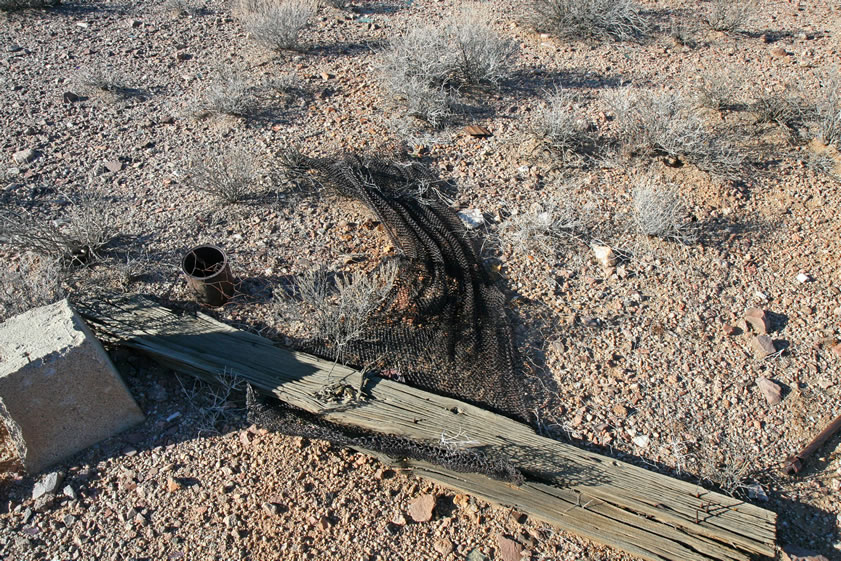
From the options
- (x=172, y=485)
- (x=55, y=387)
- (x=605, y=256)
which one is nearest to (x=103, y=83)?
(x=55, y=387)

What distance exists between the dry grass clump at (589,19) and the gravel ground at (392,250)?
14 cm

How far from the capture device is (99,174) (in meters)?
4.27

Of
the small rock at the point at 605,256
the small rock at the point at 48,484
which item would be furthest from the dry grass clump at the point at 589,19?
the small rock at the point at 48,484

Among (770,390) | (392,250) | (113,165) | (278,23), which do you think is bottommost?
(770,390)

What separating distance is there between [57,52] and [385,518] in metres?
4.82

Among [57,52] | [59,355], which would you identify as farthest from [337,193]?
[57,52]

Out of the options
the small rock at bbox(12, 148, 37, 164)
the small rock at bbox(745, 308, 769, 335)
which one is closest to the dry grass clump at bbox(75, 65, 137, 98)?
the small rock at bbox(12, 148, 37, 164)

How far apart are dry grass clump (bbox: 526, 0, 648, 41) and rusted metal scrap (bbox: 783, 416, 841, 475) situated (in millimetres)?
3880

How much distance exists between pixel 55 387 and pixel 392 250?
6.27 ft

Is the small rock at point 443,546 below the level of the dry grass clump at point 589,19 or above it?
below

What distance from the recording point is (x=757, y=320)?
3.67m

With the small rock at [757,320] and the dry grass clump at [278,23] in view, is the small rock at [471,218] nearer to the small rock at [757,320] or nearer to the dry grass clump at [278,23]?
the small rock at [757,320]

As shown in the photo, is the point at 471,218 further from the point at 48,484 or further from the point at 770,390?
the point at 48,484

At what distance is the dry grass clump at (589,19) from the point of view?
574 centimetres
